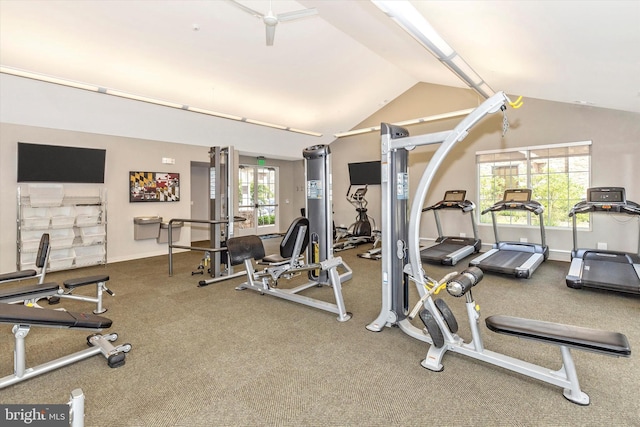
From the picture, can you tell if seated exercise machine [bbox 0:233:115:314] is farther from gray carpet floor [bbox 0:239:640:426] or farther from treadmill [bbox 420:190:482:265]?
treadmill [bbox 420:190:482:265]

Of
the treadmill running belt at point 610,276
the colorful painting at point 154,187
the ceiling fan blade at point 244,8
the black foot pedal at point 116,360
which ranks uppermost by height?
the ceiling fan blade at point 244,8

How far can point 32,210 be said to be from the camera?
5.36 m

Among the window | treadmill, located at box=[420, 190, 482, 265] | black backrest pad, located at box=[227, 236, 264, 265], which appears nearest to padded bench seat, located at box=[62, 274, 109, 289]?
black backrest pad, located at box=[227, 236, 264, 265]

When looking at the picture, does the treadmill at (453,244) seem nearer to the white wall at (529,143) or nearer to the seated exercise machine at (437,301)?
the white wall at (529,143)

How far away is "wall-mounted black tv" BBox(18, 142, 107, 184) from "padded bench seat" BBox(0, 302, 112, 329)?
4.41m

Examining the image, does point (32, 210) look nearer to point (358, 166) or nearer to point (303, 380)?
point (303, 380)

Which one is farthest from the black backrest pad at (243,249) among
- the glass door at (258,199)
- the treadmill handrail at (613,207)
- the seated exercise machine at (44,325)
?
the glass door at (258,199)

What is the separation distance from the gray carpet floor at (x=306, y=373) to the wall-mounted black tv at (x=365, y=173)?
5.28 metres

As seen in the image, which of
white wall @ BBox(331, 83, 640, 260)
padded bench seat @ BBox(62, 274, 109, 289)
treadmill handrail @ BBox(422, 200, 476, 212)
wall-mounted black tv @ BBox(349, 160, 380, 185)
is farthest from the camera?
wall-mounted black tv @ BBox(349, 160, 380, 185)

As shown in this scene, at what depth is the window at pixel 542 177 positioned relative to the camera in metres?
6.17

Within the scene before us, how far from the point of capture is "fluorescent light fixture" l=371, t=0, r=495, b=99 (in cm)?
277

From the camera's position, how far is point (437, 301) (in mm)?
2533

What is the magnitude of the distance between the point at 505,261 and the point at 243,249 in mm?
4346

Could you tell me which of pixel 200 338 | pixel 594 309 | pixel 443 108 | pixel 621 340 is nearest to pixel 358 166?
pixel 443 108
